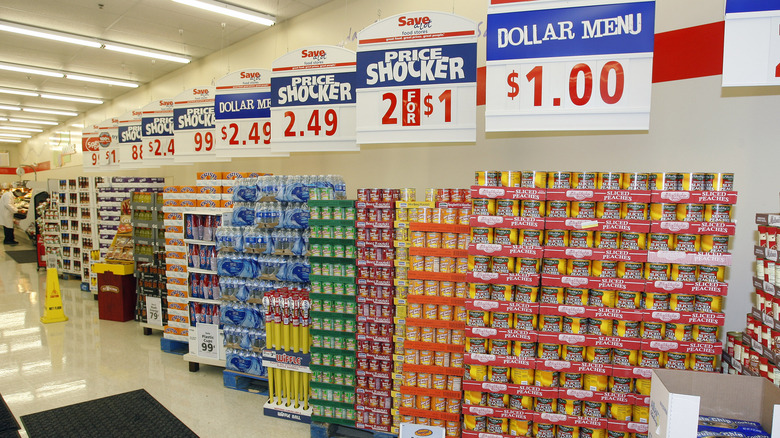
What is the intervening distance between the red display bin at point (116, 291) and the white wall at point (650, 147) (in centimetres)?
384

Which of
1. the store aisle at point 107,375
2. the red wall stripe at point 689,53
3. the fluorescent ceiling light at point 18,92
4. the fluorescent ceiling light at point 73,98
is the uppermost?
the fluorescent ceiling light at point 73,98

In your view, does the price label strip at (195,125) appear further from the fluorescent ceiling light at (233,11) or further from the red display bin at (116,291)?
the red display bin at (116,291)

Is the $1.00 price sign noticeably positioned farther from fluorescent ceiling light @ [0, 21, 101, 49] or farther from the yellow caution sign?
the yellow caution sign

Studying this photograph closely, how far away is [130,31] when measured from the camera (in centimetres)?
775

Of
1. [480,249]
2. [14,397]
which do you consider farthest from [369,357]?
[14,397]

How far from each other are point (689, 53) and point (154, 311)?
7.65m

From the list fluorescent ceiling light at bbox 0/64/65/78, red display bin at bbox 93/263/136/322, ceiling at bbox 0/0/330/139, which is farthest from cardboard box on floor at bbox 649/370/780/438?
fluorescent ceiling light at bbox 0/64/65/78

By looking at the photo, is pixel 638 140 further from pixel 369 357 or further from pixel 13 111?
pixel 13 111

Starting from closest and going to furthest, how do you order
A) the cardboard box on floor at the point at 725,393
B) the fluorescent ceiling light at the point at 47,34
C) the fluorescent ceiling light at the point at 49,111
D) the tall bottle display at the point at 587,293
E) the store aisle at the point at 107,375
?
the cardboard box on floor at the point at 725,393 → the tall bottle display at the point at 587,293 → the store aisle at the point at 107,375 → the fluorescent ceiling light at the point at 47,34 → the fluorescent ceiling light at the point at 49,111

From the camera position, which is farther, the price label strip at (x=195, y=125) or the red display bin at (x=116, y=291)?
the red display bin at (x=116, y=291)

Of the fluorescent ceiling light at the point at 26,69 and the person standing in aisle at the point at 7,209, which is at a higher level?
the fluorescent ceiling light at the point at 26,69

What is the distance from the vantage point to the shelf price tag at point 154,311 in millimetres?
6844

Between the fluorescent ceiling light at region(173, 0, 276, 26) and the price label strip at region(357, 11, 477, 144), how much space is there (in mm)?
3486

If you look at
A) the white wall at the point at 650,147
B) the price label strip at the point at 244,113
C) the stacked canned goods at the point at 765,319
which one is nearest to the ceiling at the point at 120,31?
the white wall at the point at 650,147
